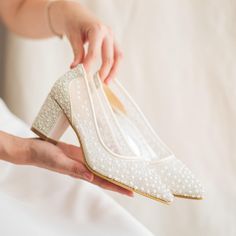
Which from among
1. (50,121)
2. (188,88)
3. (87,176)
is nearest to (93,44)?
(50,121)

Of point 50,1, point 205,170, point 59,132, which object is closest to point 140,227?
point 59,132

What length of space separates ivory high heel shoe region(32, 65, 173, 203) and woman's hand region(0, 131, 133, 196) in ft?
0.06

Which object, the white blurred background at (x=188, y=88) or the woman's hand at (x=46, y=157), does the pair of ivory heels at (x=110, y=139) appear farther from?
the white blurred background at (x=188, y=88)

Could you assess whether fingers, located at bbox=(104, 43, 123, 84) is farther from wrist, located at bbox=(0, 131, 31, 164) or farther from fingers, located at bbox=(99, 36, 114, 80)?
wrist, located at bbox=(0, 131, 31, 164)

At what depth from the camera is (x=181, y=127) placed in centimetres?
109

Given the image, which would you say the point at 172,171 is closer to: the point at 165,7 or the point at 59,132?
the point at 59,132

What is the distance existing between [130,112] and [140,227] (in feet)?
Result: 0.75

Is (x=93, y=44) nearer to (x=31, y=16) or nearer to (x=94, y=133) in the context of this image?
(x=94, y=133)

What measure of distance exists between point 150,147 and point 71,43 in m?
0.27

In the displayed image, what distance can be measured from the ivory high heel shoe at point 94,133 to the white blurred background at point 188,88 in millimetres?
396

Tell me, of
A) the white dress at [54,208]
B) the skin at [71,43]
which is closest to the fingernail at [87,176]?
the skin at [71,43]

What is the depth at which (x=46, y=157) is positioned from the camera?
610mm

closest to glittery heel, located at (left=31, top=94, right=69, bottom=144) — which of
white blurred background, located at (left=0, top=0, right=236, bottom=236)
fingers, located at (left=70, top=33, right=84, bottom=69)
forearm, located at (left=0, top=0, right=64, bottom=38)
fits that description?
fingers, located at (left=70, top=33, right=84, bottom=69)

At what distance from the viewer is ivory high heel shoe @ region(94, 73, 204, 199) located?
64cm
